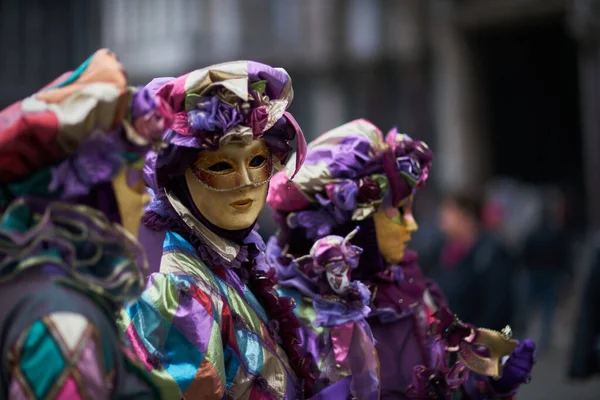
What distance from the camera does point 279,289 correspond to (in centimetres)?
344

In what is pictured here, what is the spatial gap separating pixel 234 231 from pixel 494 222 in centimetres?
566

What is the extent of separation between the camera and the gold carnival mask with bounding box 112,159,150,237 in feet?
6.76

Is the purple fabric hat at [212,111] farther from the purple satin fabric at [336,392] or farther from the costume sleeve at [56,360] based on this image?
the costume sleeve at [56,360]

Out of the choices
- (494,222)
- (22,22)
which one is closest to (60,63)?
(22,22)

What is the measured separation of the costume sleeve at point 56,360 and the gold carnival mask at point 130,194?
0.91 feet

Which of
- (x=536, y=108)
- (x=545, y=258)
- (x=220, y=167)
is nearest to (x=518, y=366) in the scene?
(x=220, y=167)

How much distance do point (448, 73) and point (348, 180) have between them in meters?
12.0

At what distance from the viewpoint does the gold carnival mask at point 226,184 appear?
2.80 m

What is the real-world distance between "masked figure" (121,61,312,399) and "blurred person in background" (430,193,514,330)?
389cm

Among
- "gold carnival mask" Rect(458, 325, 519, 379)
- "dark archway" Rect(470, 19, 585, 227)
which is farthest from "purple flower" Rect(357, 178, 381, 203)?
"dark archway" Rect(470, 19, 585, 227)

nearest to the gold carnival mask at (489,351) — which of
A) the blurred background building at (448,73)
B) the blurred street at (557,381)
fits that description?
the blurred street at (557,381)

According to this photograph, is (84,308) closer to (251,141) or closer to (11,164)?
(11,164)

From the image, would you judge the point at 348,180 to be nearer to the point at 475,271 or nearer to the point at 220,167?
the point at 220,167

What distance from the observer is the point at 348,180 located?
3.45m
